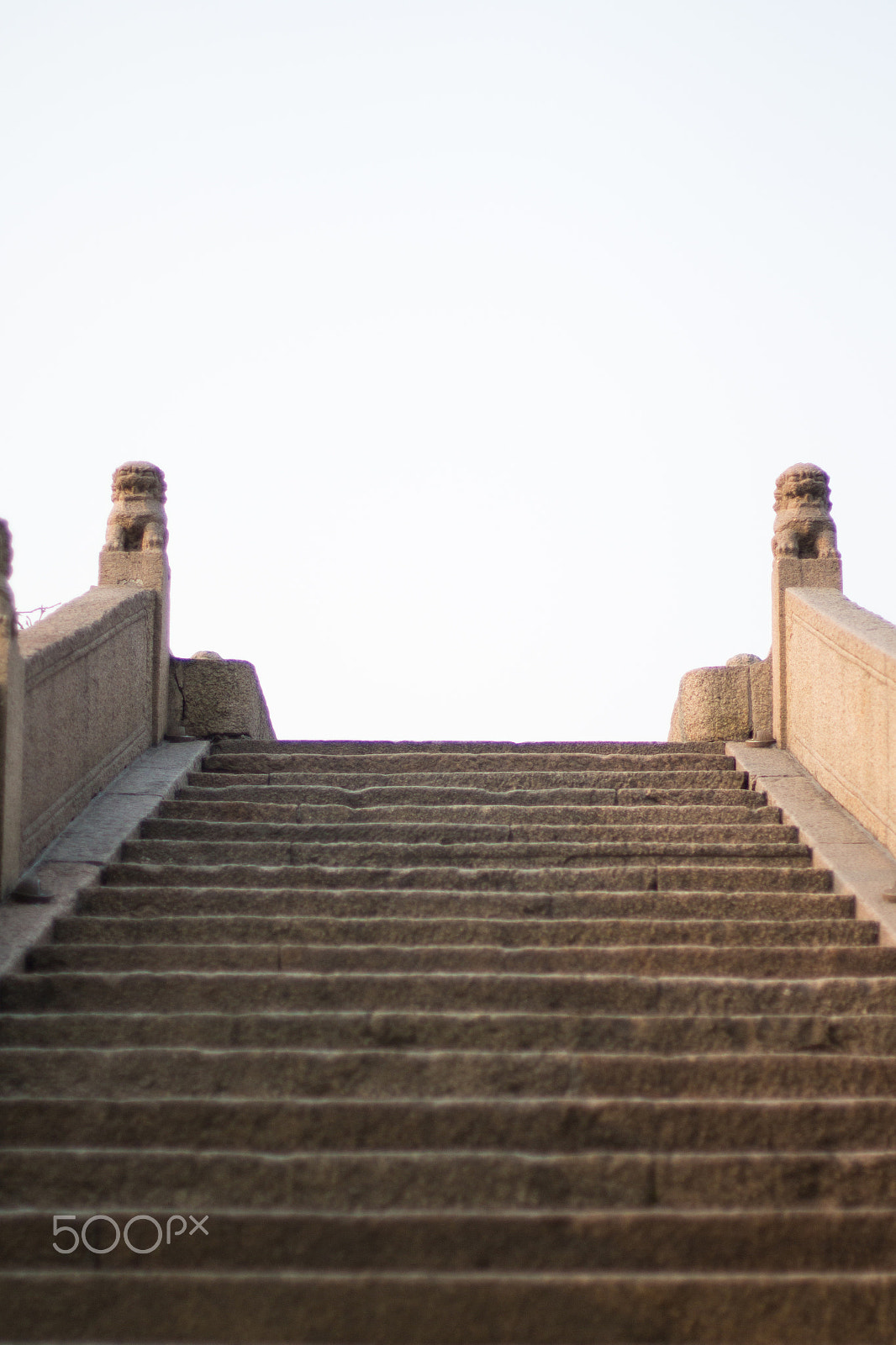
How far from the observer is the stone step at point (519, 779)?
270 inches

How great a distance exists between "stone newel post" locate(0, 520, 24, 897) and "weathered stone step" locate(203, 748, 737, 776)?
201cm

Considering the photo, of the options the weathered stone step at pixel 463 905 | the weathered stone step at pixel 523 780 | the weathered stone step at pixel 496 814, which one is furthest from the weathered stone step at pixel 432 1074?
the weathered stone step at pixel 523 780

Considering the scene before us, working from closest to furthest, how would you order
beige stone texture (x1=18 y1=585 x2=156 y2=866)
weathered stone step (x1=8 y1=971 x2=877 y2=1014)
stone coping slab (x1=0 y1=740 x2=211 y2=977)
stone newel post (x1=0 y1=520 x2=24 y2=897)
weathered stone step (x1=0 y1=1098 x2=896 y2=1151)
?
1. weathered stone step (x1=0 y1=1098 x2=896 y2=1151)
2. weathered stone step (x1=8 y1=971 x2=877 y2=1014)
3. stone coping slab (x1=0 y1=740 x2=211 y2=977)
4. stone newel post (x1=0 y1=520 x2=24 y2=897)
5. beige stone texture (x1=18 y1=585 x2=156 y2=866)

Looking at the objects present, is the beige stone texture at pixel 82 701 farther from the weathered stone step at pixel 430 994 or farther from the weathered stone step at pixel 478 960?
the weathered stone step at pixel 430 994

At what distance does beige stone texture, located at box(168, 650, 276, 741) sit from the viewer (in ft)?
26.7

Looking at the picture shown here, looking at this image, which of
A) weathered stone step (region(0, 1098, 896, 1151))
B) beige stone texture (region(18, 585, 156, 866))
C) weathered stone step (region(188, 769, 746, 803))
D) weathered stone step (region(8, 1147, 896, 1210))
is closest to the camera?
weathered stone step (region(8, 1147, 896, 1210))

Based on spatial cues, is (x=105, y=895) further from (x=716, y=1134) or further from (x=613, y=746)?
(x=613, y=746)

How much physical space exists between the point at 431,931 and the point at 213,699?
3633 mm

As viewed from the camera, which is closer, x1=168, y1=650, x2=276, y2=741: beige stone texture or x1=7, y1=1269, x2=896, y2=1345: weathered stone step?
x1=7, y1=1269, x2=896, y2=1345: weathered stone step

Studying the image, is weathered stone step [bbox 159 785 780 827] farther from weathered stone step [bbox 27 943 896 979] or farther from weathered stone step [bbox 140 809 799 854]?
weathered stone step [bbox 27 943 896 979]

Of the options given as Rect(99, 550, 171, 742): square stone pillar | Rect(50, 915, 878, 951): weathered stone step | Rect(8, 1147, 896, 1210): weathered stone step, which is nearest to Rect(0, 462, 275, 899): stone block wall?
Rect(99, 550, 171, 742): square stone pillar

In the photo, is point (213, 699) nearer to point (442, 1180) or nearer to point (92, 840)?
point (92, 840)

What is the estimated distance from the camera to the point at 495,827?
6078 mm

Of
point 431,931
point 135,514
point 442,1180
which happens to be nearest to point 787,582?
point 431,931
